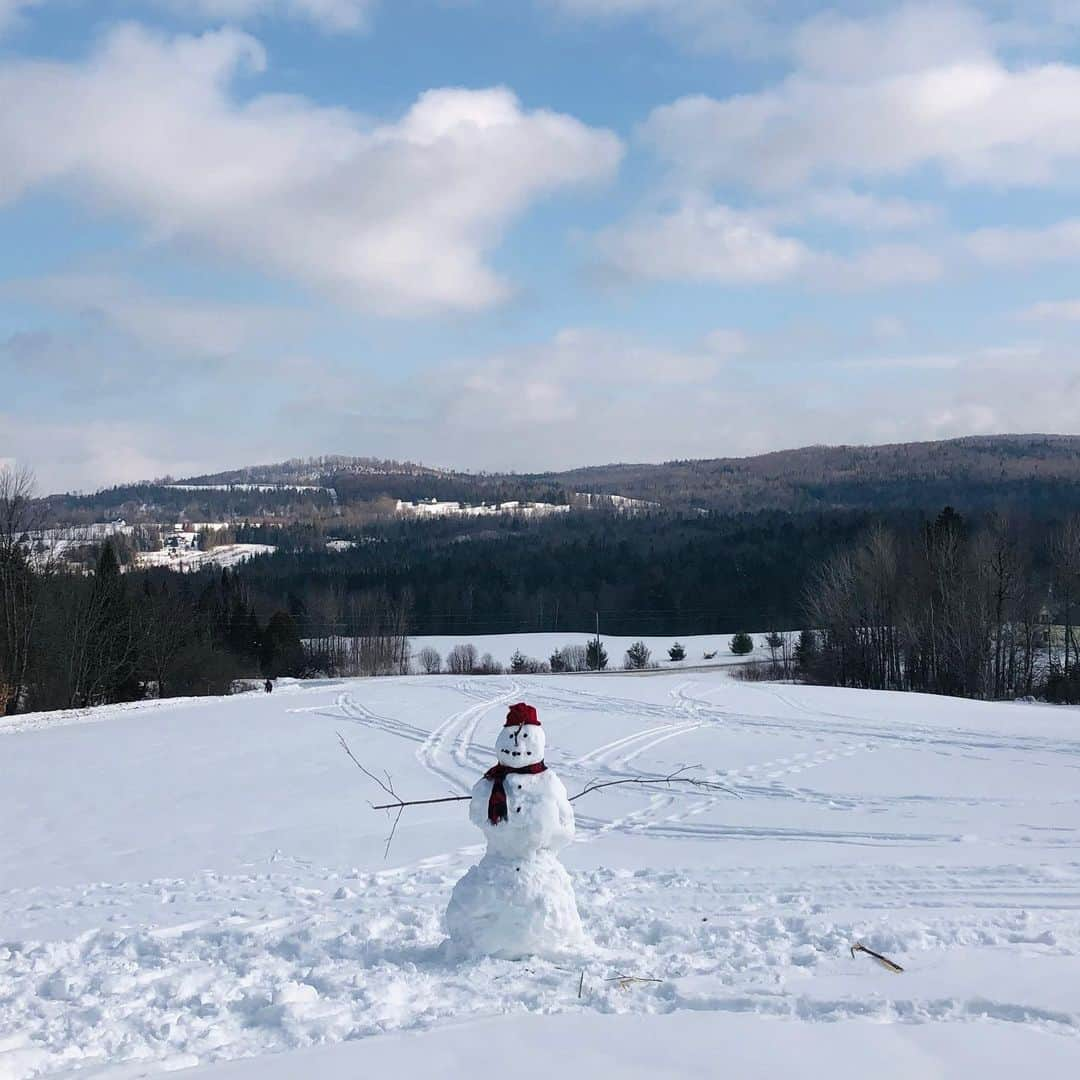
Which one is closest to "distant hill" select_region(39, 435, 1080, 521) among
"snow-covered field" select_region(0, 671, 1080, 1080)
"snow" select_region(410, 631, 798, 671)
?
"snow" select_region(410, 631, 798, 671)

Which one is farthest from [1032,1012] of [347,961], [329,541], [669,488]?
[669,488]

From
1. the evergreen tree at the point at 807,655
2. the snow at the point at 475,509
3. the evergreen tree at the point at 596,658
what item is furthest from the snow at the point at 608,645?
the snow at the point at 475,509

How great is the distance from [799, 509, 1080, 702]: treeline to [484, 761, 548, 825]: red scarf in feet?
121

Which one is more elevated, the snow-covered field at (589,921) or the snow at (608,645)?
the snow-covered field at (589,921)

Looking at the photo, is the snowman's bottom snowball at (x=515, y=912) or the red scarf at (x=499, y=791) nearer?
the snowman's bottom snowball at (x=515, y=912)

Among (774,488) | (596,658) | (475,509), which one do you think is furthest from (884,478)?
(596,658)

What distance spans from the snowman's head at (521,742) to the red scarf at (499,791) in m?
0.03

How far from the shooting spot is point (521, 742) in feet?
20.4

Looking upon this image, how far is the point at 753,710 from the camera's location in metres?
24.5

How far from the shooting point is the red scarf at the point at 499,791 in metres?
6.09

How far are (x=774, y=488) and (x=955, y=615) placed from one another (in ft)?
368

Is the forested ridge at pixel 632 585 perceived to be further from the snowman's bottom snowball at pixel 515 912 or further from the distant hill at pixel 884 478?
the snowman's bottom snowball at pixel 515 912

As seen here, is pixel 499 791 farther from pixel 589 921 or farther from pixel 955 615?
pixel 955 615

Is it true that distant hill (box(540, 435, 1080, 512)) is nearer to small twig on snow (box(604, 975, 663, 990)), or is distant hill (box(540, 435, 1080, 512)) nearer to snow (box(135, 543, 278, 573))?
snow (box(135, 543, 278, 573))
